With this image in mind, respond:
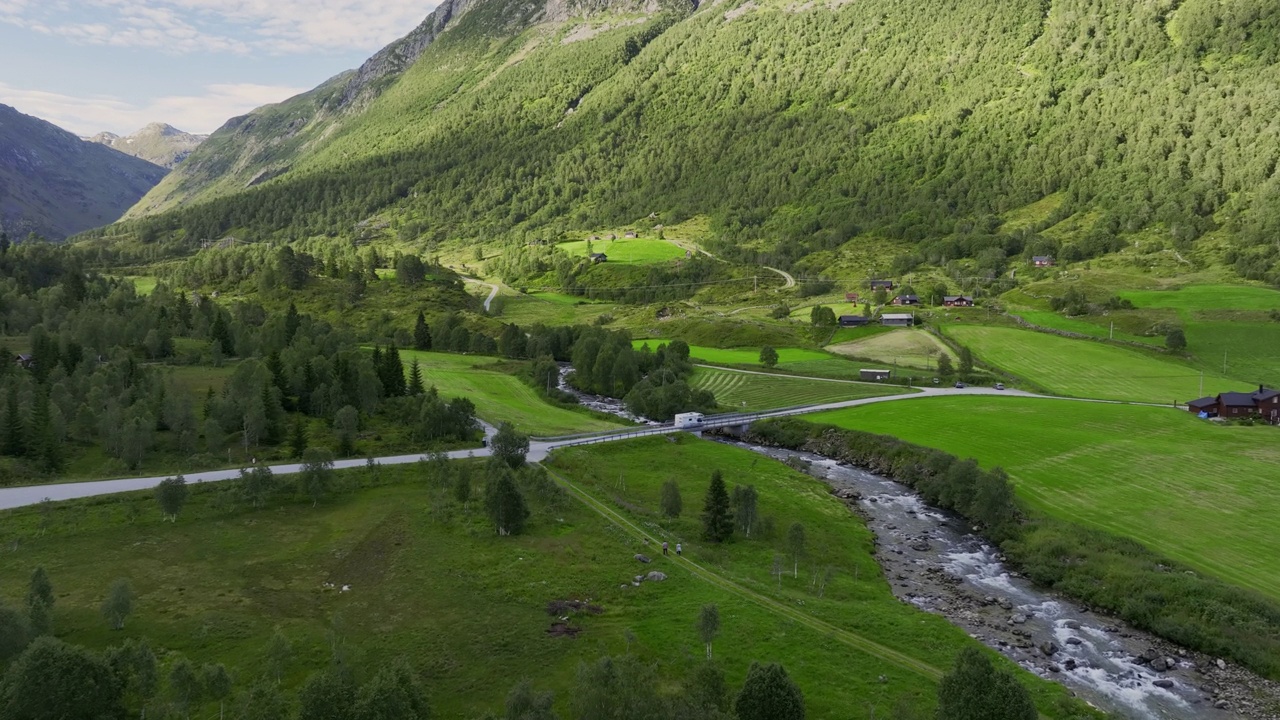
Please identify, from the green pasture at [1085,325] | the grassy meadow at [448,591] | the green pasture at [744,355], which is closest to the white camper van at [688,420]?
the grassy meadow at [448,591]

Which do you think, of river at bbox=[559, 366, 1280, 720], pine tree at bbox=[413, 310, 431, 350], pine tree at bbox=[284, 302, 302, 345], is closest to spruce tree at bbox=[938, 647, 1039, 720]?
river at bbox=[559, 366, 1280, 720]

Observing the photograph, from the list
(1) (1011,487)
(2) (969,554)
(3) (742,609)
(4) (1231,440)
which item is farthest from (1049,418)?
(3) (742,609)

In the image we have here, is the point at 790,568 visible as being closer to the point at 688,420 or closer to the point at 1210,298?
the point at 688,420

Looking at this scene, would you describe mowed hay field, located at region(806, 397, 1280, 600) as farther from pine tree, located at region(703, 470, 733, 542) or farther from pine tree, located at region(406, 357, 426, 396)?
pine tree, located at region(406, 357, 426, 396)

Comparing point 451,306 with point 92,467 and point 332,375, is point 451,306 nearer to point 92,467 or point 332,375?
point 332,375

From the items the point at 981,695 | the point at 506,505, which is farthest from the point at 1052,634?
the point at 506,505
